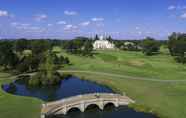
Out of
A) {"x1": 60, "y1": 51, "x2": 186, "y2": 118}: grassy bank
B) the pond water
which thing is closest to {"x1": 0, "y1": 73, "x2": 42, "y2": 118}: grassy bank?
the pond water

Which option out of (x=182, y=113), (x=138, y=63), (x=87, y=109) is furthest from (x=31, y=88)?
(x=138, y=63)

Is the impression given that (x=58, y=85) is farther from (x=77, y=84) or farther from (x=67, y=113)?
(x=67, y=113)

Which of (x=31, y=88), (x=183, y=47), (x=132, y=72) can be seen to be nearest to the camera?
(x=31, y=88)

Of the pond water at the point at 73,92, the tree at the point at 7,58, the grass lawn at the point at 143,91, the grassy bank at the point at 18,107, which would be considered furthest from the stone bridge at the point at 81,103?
the tree at the point at 7,58

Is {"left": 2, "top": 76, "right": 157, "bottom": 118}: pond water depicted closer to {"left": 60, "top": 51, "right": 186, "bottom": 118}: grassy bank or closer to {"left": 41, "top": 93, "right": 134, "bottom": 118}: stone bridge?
{"left": 41, "top": 93, "right": 134, "bottom": 118}: stone bridge

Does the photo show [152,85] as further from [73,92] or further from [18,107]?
[18,107]

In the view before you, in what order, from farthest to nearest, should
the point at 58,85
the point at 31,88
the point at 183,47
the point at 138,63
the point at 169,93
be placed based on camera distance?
1. the point at 183,47
2. the point at 138,63
3. the point at 58,85
4. the point at 31,88
5. the point at 169,93

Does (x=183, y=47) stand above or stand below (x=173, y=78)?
above

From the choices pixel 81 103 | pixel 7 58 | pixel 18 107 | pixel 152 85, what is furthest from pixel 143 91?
pixel 7 58
